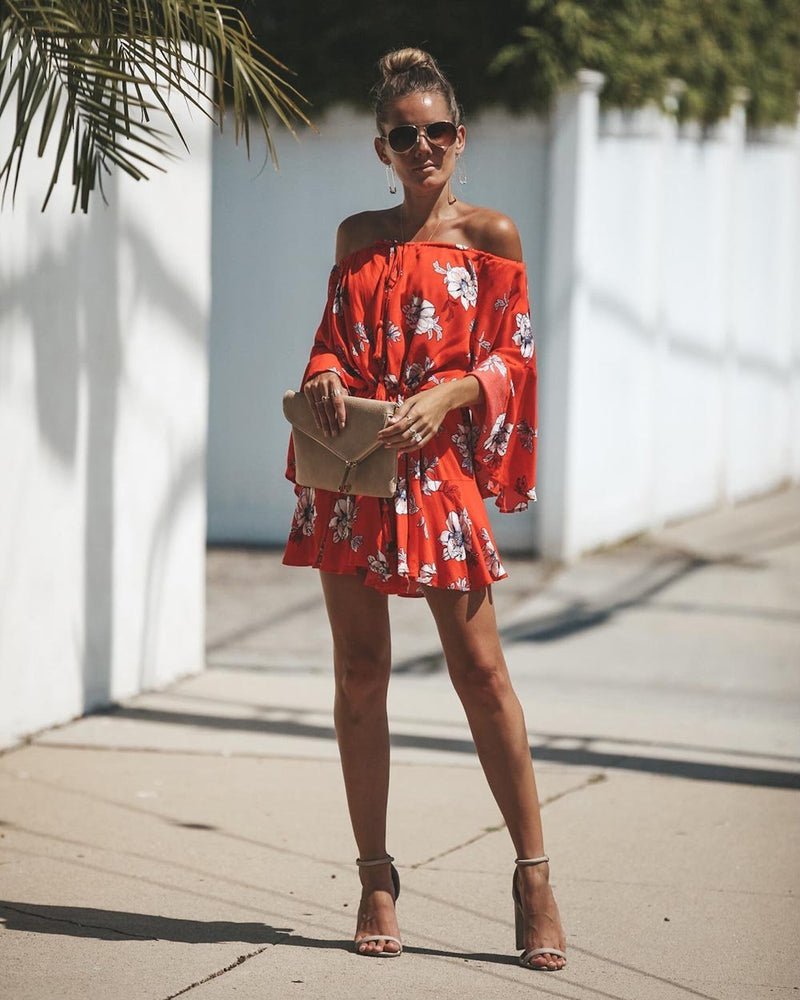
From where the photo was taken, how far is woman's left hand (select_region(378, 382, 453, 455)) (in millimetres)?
3506

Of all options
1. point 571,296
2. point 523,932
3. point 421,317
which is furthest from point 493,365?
point 571,296

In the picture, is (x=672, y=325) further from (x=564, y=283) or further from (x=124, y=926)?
(x=124, y=926)

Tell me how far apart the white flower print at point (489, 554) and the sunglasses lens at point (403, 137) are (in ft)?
2.89

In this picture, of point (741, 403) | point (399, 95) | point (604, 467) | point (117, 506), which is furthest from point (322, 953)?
point (741, 403)

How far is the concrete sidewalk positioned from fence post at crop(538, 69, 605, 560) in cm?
207

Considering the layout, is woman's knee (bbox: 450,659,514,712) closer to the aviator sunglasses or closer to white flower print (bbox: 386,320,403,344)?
white flower print (bbox: 386,320,403,344)

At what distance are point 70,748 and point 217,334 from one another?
19.2 feet

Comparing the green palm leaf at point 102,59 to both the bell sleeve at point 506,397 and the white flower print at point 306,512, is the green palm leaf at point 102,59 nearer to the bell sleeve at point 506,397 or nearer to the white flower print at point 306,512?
the bell sleeve at point 506,397

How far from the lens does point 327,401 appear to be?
3600 millimetres

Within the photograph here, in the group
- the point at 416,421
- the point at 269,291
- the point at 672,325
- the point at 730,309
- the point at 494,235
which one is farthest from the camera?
the point at 730,309

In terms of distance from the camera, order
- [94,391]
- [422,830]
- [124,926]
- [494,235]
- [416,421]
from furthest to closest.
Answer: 1. [94,391]
2. [422,830]
3. [124,926]
4. [494,235]
5. [416,421]

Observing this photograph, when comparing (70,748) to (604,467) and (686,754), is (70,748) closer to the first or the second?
(686,754)

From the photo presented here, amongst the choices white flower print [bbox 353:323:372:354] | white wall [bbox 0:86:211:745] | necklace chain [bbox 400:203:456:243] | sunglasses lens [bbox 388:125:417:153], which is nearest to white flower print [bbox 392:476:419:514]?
white flower print [bbox 353:323:372:354]

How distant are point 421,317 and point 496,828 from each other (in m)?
1.84
